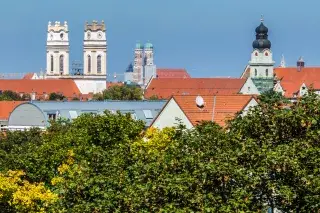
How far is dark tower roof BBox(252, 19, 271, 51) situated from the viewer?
19650cm

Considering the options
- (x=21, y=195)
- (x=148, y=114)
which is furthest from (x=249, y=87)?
(x=21, y=195)

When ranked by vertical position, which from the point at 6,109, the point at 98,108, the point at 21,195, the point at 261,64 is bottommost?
the point at 21,195

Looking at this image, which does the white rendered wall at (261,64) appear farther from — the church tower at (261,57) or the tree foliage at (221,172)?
the tree foliage at (221,172)

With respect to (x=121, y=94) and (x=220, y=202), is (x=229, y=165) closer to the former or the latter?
(x=220, y=202)

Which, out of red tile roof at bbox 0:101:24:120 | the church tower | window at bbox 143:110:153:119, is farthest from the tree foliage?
the church tower

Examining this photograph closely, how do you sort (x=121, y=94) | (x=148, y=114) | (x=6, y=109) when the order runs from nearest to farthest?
(x=148, y=114) → (x=6, y=109) → (x=121, y=94)

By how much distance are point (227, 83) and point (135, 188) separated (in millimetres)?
164250

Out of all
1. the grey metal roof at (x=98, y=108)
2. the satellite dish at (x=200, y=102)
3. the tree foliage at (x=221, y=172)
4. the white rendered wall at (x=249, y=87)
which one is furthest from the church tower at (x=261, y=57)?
the tree foliage at (x=221, y=172)

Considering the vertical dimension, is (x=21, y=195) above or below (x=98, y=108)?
below

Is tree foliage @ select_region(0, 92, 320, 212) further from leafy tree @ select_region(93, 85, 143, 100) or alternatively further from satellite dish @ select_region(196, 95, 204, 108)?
leafy tree @ select_region(93, 85, 143, 100)

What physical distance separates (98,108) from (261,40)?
93922 mm

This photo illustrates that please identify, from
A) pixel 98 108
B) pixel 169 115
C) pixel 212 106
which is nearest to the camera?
pixel 212 106

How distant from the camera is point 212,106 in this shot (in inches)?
2753

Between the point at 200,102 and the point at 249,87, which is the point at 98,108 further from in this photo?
the point at 249,87
